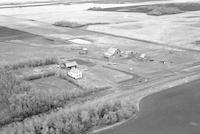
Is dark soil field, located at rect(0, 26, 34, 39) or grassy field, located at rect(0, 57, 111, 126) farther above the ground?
dark soil field, located at rect(0, 26, 34, 39)

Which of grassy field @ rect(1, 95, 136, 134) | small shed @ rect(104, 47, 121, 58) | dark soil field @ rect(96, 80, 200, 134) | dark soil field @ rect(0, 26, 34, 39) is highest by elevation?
dark soil field @ rect(0, 26, 34, 39)

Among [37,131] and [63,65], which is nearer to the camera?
[37,131]

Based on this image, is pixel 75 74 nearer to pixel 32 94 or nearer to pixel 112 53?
pixel 32 94

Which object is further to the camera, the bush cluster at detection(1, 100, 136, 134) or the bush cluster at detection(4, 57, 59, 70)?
the bush cluster at detection(4, 57, 59, 70)

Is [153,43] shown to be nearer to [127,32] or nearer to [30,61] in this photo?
[127,32]

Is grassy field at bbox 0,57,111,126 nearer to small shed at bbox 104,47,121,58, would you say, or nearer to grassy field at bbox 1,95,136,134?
grassy field at bbox 1,95,136,134

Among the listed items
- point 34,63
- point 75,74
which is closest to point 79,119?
point 75,74

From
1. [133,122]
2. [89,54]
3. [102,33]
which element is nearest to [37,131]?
[133,122]

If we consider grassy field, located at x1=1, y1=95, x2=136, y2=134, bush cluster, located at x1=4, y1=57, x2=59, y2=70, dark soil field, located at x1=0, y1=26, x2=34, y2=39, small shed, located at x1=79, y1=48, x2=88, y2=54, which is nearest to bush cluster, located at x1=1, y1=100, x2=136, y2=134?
grassy field, located at x1=1, y1=95, x2=136, y2=134
